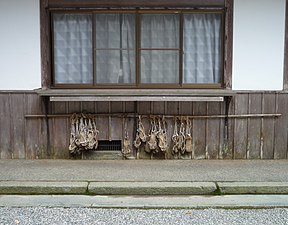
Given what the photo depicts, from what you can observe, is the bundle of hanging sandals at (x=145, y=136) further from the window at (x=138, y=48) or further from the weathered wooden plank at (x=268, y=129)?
the weathered wooden plank at (x=268, y=129)

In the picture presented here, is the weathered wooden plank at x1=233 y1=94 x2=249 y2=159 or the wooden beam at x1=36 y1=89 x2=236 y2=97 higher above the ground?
the wooden beam at x1=36 y1=89 x2=236 y2=97

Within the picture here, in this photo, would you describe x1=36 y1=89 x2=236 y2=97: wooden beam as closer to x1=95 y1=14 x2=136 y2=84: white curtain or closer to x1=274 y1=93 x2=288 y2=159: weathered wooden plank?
x1=95 y1=14 x2=136 y2=84: white curtain

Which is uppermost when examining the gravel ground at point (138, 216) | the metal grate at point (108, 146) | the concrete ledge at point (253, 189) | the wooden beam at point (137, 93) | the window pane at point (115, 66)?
the window pane at point (115, 66)

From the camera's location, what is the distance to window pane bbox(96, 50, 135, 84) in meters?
6.18

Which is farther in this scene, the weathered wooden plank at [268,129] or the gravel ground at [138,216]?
the weathered wooden plank at [268,129]

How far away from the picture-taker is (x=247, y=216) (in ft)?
14.1

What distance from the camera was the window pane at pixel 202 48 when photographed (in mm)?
6152

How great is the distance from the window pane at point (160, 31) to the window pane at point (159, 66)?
0.41 feet

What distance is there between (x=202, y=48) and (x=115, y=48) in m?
1.38

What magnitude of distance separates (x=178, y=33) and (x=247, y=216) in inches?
122

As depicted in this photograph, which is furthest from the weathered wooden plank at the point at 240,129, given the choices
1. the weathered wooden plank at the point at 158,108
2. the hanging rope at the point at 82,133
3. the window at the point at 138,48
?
the hanging rope at the point at 82,133

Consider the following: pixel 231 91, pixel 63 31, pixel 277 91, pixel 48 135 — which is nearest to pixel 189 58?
pixel 231 91

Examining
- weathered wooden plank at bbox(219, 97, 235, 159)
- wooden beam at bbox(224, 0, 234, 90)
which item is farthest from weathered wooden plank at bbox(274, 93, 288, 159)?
wooden beam at bbox(224, 0, 234, 90)

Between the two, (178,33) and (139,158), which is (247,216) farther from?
(178,33)
